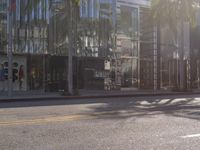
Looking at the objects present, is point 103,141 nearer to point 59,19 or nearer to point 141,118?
point 141,118

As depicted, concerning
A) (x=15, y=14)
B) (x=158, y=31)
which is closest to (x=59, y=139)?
(x=15, y=14)

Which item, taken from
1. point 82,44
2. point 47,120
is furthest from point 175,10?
point 47,120

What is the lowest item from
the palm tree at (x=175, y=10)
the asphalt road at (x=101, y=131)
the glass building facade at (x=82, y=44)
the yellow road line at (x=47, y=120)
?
the asphalt road at (x=101, y=131)

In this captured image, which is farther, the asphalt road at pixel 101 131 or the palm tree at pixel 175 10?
the palm tree at pixel 175 10

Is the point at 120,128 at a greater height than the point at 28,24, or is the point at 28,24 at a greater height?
the point at 28,24

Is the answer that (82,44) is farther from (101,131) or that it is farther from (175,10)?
(101,131)

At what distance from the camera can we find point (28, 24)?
3241cm

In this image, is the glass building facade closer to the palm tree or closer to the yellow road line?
the palm tree

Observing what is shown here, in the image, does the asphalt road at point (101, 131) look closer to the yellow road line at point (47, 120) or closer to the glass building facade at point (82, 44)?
Result: the yellow road line at point (47, 120)

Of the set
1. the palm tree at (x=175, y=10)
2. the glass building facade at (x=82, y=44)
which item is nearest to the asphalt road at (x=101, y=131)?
the glass building facade at (x=82, y=44)

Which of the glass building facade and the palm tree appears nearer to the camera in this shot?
the glass building facade

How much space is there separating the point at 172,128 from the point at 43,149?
429cm

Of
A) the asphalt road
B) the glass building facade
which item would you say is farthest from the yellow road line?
the glass building facade

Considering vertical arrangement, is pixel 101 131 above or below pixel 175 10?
below
